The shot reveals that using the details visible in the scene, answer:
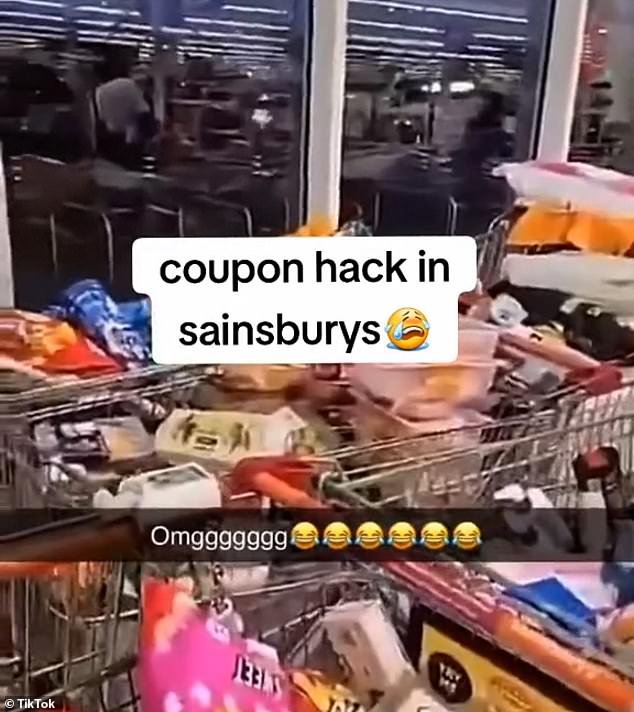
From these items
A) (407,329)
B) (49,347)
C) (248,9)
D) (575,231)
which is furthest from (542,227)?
(49,347)

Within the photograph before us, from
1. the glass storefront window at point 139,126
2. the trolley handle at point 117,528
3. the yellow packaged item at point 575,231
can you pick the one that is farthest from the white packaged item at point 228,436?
the yellow packaged item at point 575,231

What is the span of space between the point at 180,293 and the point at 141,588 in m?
0.25

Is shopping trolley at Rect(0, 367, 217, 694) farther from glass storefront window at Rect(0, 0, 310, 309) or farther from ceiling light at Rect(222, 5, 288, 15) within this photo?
ceiling light at Rect(222, 5, 288, 15)

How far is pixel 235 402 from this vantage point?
99 cm

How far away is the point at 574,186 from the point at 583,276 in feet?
0.22

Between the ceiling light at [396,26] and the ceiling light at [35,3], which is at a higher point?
the ceiling light at [35,3]

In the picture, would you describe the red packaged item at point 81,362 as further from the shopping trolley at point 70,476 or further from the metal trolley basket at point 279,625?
the metal trolley basket at point 279,625

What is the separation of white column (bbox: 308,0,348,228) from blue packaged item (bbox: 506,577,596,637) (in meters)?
0.32

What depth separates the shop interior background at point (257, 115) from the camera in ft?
3.03

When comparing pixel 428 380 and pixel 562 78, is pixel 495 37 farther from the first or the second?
pixel 428 380

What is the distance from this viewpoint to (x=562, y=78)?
94 cm

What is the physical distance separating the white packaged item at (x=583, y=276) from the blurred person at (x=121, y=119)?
28 centimetres

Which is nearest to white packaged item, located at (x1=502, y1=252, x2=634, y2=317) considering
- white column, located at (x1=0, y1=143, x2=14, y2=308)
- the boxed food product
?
the boxed food product

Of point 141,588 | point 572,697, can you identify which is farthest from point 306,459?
point 572,697
